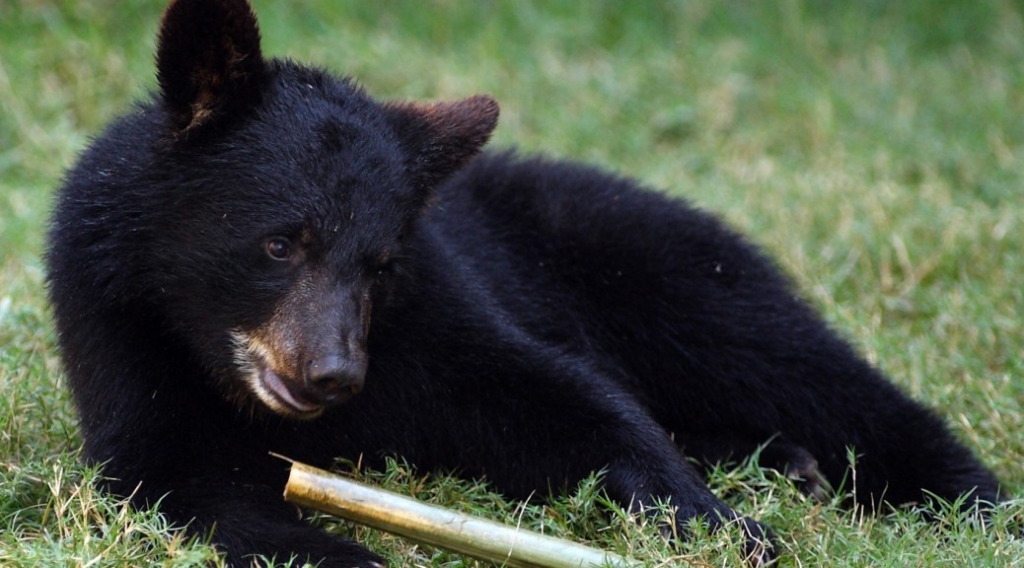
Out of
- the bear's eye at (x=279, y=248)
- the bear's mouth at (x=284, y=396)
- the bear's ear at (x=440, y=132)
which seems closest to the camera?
the bear's mouth at (x=284, y=396)

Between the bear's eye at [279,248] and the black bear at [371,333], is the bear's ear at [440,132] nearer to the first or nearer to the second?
the black bear at [371,333]

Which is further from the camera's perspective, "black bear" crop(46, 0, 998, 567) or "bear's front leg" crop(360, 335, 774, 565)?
"bear's front leg" crop(360, 335, 774, 565)

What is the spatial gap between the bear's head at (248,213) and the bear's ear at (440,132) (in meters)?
0.04

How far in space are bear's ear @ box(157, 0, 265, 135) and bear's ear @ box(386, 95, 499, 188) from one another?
56 centimetres

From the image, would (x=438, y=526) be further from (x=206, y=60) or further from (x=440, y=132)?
(x=206, y=60)

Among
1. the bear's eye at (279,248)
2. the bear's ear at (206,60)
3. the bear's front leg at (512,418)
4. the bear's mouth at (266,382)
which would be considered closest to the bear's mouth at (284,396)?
the bear's mouth at (266,382)

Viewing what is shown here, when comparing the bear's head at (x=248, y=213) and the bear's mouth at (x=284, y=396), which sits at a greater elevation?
the bear's head at (x=248, y=213)

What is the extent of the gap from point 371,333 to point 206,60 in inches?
43.0

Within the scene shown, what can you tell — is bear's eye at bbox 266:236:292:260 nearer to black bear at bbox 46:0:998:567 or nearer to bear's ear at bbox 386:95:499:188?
black bear at bbox 46:0:998:567

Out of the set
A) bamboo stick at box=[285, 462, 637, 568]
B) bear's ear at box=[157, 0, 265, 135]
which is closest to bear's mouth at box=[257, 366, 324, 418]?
bamboo stick at box=[285, 462, 637, 568]

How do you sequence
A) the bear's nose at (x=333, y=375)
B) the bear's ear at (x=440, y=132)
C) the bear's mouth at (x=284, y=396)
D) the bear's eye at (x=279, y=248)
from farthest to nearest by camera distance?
the bear's ear at (x=440, y=132)
the bear's eye at (x=279, y=248)
the bear's mouth at (x=284, y=396)
the bear's nose at (x=333, y=375)

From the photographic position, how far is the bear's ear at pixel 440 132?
4.54m

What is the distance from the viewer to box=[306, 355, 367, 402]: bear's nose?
12.7ft

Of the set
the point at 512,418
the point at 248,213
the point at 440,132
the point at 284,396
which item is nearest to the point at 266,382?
the point at 284,396
